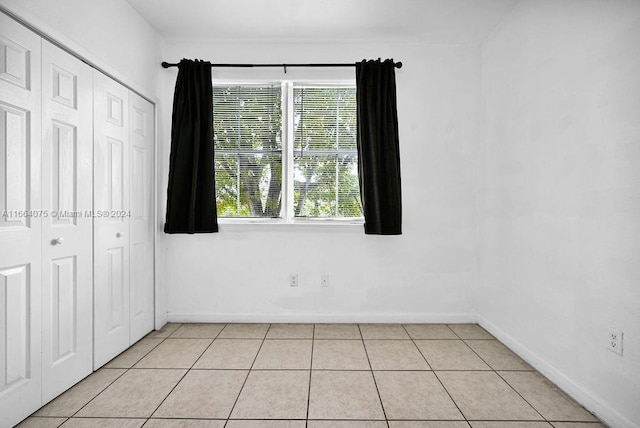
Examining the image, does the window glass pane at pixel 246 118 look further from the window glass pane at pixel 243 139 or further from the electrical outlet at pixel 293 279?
the electrical outlet at pixel 293 279

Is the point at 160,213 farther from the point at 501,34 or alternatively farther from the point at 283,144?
the point at 501,34

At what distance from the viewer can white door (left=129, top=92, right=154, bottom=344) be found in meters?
2.59

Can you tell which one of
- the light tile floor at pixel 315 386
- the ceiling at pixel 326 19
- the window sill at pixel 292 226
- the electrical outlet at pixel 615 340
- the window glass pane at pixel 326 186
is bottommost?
the light tile floor at pixel 315 386

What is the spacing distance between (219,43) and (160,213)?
1699 mm

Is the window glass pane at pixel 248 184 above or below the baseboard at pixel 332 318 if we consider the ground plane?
above

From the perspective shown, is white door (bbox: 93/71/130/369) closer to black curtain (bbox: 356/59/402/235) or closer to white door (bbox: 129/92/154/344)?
white door (bbox: 129/92/154/344)

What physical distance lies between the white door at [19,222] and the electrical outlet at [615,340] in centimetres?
306

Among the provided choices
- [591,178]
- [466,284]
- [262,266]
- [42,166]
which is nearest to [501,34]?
[591,178]

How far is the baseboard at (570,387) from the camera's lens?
165 centimetres

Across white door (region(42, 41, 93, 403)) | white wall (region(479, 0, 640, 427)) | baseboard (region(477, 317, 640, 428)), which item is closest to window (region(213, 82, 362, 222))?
white door (region(42, 41, 93, 403))

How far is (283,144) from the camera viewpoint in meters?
3.07

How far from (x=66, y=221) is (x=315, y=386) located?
181 cm

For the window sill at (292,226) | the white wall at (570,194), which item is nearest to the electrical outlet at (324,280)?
the window sill at (292,226)

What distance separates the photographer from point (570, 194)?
Answer: 6.50 feet
